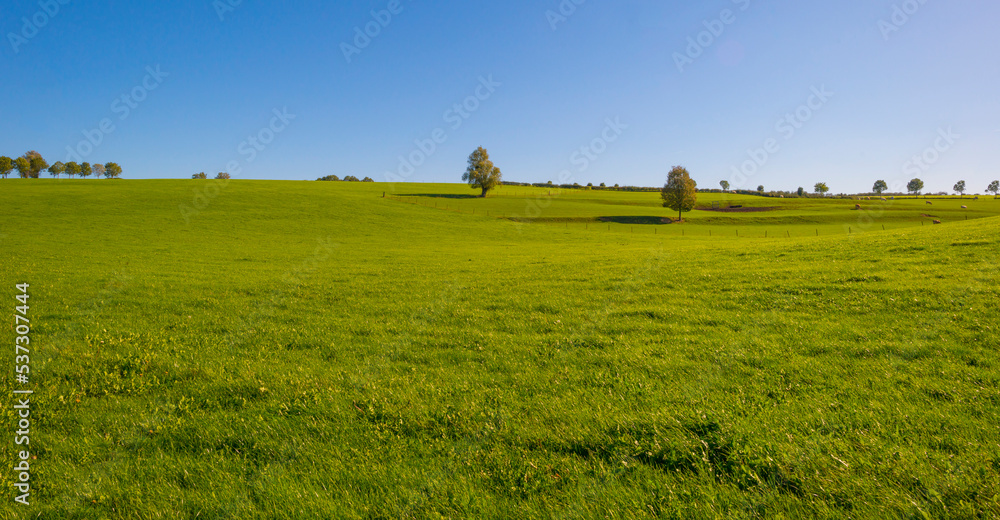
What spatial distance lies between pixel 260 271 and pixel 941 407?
2962 centimetres

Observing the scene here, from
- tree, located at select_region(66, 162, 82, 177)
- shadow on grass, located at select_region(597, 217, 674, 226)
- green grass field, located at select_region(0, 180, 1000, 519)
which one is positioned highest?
tree, located at select_region(66, 162, 82, 177)

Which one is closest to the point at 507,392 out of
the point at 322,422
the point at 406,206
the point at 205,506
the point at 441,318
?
the point at 322,422

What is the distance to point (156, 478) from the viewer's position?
5.66 m

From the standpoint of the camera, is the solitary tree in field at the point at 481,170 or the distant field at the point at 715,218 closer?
the distant field at the point at 715,218

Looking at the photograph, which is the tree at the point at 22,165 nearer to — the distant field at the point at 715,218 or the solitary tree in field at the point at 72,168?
the solitary tree in field at the point at 72,168

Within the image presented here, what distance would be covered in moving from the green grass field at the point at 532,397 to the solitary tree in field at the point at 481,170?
10453 centimetres

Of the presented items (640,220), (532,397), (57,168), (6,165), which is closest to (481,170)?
(640,220)

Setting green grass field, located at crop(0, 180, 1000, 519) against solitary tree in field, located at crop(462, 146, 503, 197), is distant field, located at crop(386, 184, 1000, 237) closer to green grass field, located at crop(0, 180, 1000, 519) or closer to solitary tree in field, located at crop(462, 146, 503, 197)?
solitary tree in field, located at crop(462, 146, 503, 197)

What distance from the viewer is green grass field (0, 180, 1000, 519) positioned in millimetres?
5070

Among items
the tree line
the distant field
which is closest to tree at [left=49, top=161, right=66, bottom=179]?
the tree line

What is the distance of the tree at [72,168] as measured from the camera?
175375 millimetres

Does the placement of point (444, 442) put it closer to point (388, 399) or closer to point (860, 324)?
point (388, 399)

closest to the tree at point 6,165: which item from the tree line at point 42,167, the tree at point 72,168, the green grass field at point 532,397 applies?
the tree line at point 42,167

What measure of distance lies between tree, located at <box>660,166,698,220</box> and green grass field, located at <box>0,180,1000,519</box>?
8084cm
